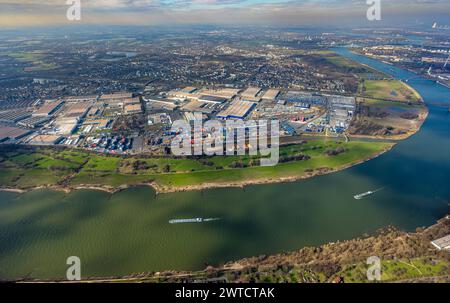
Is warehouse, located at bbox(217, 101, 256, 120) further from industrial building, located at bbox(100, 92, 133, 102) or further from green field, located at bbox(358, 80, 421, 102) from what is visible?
green field, located at bbox(358, 80, 421, 102)

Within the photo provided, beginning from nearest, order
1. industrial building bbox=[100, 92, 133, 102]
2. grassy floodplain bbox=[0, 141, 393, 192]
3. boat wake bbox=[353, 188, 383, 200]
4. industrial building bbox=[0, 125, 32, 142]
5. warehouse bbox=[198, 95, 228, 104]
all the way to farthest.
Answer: boat wake bbox=[353, 188, 383, 200] → grassy floodplain bbox=[0, 141, 393, 192] → industrial building bbox=[0, 125, 32, 142] → warehouse bbox=[198, 95, 228, 104] → industrial building bbox=[100, 92, 133, 102]

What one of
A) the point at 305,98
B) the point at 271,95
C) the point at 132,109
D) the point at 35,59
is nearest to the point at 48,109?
the point at 132,109

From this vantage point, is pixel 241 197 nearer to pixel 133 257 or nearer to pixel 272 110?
pixel 133 257

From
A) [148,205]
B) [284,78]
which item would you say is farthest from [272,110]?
[148,205]

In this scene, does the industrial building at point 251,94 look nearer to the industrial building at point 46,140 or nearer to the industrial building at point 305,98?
the industrial building at point 305,98

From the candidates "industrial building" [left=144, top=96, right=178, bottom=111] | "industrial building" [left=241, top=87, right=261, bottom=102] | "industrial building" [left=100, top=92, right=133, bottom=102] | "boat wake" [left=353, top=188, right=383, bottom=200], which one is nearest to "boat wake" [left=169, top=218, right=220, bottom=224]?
"boat wake" [left=353, top=188, right=383, bottom=200]

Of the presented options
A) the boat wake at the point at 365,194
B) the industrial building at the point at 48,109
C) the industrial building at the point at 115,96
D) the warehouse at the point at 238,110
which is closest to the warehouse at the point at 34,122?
the industrial building at the point at 48,109
